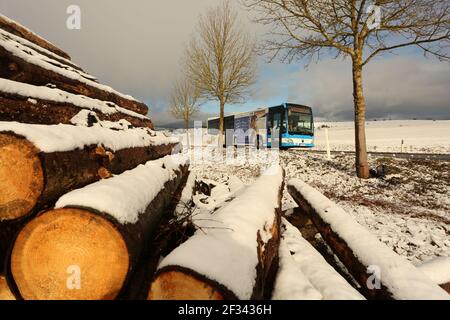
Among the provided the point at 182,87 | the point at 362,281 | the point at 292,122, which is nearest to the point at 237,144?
the point at 292,122

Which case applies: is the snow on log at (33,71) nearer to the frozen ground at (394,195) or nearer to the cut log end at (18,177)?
the cut log end at (18,177)

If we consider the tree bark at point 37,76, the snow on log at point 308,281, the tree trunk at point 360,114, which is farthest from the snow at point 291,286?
the tree trunk at point 360,114

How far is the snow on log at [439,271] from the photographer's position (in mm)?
2338

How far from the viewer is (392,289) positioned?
186 centimetres

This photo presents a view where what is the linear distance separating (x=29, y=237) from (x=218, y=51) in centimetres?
1602

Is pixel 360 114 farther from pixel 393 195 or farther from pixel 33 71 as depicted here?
pixel 33 71

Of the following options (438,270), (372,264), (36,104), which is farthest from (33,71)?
(438,270)

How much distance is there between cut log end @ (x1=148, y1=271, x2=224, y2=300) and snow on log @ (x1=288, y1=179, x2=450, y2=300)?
1.37 metres

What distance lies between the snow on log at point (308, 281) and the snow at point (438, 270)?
36.2 inches

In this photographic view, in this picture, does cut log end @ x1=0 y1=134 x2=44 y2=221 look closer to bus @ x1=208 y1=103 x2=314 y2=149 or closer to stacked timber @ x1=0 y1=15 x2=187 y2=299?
stacked timber @ x1=0 y1=15 x2=187 y2=299

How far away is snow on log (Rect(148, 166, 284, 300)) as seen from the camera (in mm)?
1365

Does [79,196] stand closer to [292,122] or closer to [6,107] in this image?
[6,107]

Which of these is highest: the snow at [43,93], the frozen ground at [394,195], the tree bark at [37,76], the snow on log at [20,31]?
the snow on log at [20,31]

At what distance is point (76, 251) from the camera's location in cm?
149
